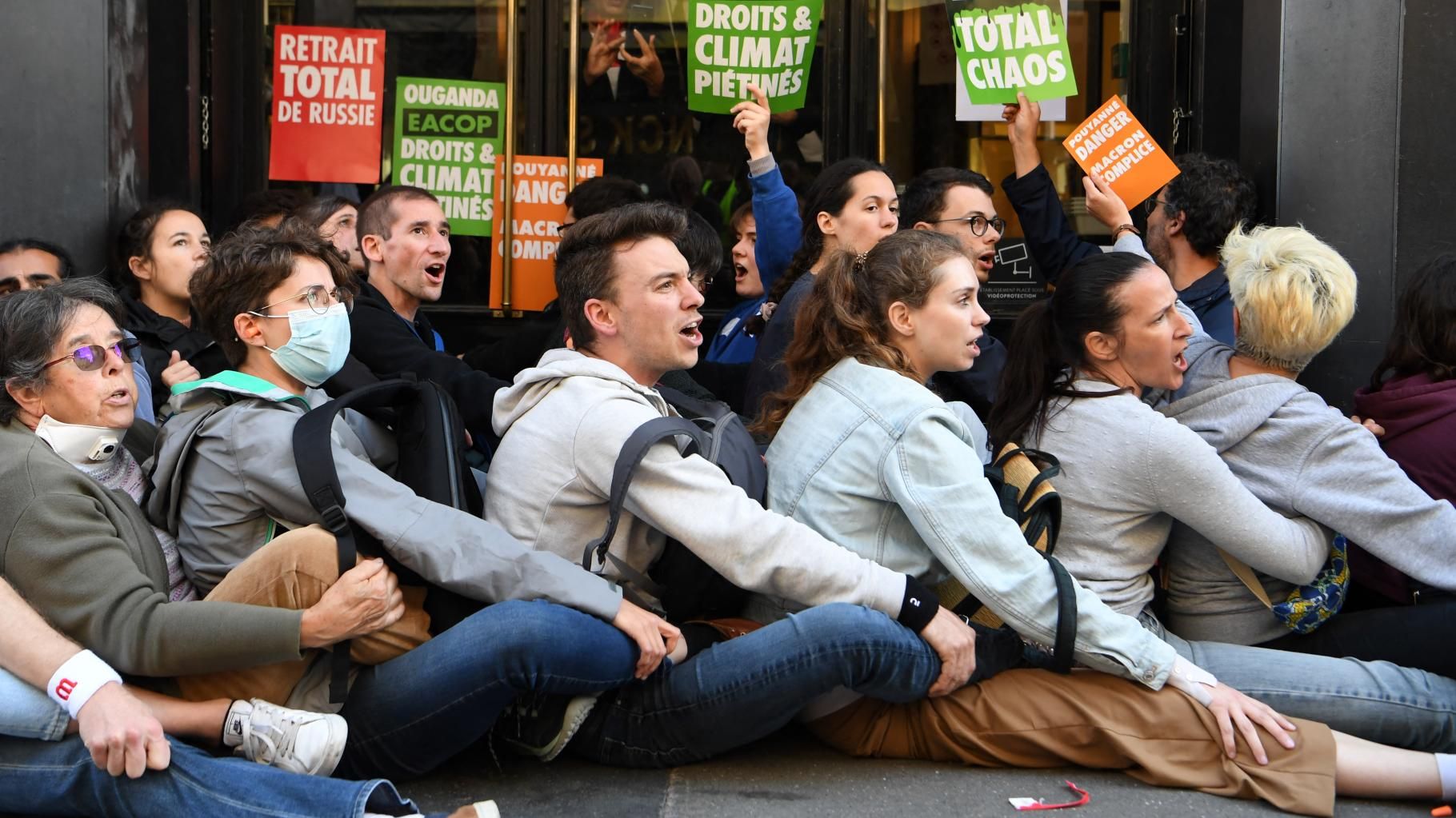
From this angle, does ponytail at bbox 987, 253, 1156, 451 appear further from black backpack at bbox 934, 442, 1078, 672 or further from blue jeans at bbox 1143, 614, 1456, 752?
blue jeans at bbox 1143, 614, 1456, 752

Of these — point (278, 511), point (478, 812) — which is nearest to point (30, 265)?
point (278, 511)

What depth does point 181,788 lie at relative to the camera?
3273mm

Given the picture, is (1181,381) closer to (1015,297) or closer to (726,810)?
(726,810)

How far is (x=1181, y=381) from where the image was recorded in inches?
173

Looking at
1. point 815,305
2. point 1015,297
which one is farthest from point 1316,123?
point 815,305

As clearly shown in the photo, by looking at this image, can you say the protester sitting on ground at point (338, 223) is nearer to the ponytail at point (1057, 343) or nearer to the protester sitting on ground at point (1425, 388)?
the ponytail at point (1057, 343)

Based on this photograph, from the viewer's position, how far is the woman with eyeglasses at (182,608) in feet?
11.1

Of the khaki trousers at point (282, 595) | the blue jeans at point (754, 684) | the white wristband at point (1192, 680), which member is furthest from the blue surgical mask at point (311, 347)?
the white wristband at point (1192, 680)

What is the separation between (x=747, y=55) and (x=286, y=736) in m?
4.33

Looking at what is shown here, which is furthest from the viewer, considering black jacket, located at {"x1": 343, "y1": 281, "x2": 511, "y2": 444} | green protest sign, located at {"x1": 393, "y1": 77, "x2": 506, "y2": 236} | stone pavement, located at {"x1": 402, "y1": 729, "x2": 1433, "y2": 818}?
green protest sign, located at {"x1": 393, "y1": 77, "x2": 506, "y2": 236}

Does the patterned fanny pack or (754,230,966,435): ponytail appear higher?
(754,230,966,435): ponytail

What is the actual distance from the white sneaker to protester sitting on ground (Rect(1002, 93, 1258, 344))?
327cm

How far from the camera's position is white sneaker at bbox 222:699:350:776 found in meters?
3.42

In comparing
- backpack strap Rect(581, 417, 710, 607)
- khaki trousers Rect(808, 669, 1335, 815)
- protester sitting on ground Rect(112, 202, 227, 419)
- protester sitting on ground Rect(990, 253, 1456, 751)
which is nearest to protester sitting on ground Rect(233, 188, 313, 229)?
protester sitting on ground Rect(112, 202, 227, 419)
